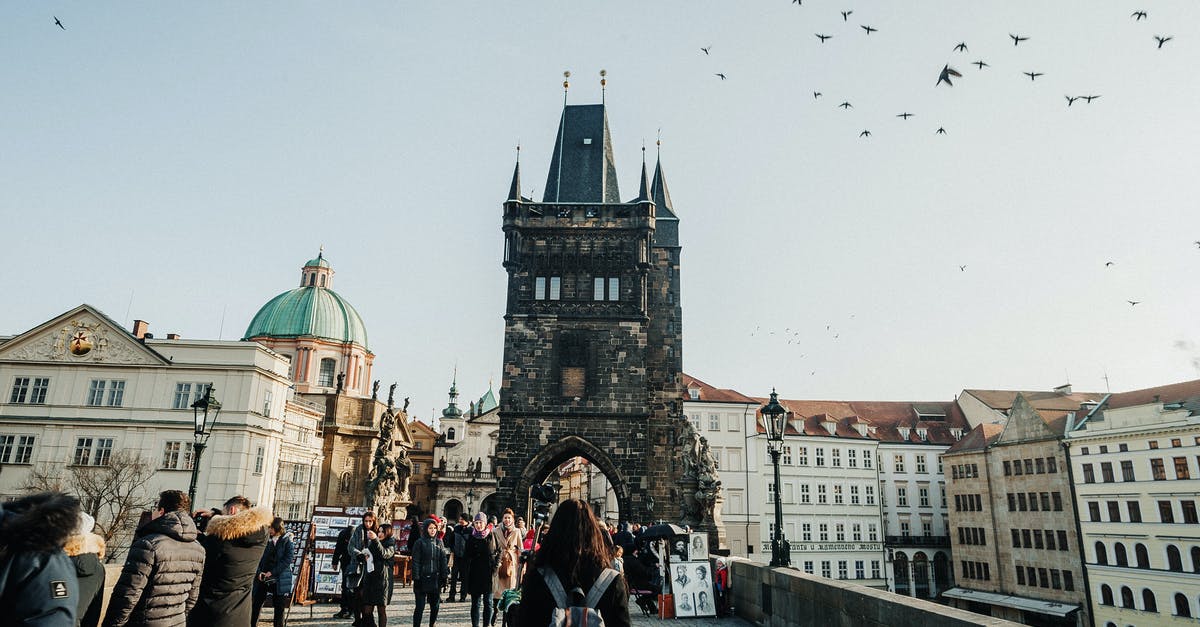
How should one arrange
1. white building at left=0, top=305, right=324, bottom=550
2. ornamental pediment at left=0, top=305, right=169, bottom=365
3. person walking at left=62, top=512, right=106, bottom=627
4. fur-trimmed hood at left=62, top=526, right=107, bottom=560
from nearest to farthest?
1. fur-trimmed hood at left=62, top=526, right=107, bottom=560
2. person walking at left=62, top=512, right=106, bottom=627
3. white building at left=0, top=305, right=324, bottom=550
4. ornamental pediment at left=0, top=305, right=169, bottom=365

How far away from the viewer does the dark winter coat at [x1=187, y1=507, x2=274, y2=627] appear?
5.32 m

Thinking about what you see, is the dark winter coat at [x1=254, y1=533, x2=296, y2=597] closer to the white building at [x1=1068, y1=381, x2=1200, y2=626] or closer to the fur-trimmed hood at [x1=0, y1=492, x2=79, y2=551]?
the fur-trimmed hood at [x1=0, y1=492, x2=79, y2=551]

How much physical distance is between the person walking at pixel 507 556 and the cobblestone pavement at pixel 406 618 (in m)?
1.60

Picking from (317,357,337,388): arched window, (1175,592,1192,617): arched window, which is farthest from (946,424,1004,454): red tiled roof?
(317,357,337,388): arched window

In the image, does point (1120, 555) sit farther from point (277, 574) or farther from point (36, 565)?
point (36, 565)

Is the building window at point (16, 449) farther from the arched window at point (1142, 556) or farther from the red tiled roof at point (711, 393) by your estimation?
the arched window at point (1142, 556)

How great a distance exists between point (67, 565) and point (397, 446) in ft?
169

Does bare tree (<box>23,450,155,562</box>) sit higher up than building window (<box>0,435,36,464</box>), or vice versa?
building window (<box>0,435,36,464</box>)

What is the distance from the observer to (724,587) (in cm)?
1403

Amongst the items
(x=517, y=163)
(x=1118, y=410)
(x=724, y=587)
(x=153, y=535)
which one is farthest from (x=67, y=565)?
(x=1118, y=410)

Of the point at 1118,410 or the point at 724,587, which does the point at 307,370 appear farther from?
the point at 1118,410

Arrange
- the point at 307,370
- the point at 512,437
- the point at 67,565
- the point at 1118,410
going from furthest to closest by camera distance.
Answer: the point at 307,370 → the point at 1118,410 → the point at 512,437 → the point at 67,565

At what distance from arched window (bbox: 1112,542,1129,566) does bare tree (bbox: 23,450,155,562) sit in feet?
161

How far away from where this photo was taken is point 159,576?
15.7 ft
